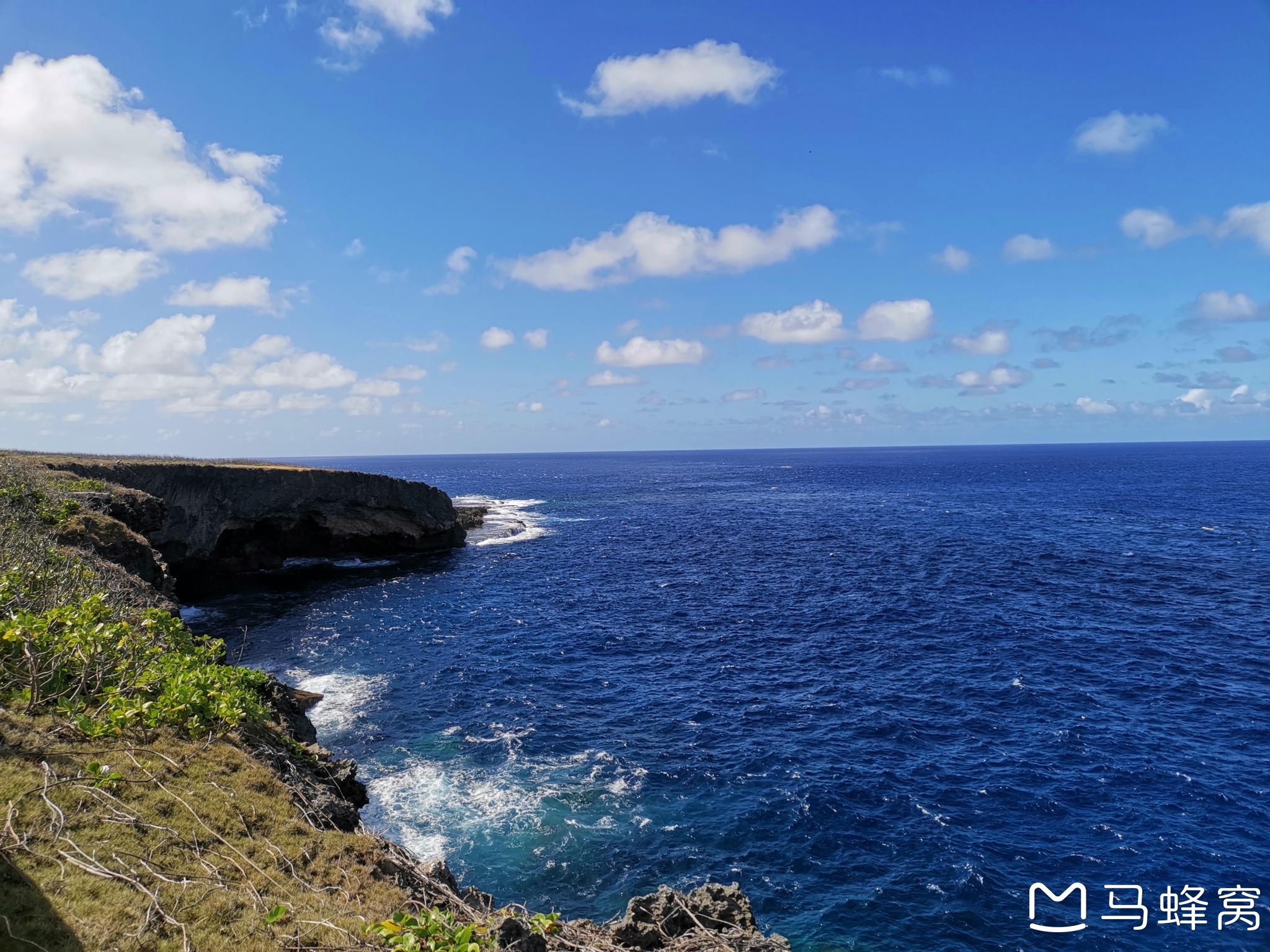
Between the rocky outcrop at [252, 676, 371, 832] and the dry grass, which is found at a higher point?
the dry grass

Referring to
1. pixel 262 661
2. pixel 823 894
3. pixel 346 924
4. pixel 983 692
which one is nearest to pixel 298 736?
pixel 346 924

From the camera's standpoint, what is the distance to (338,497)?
63.5 metres

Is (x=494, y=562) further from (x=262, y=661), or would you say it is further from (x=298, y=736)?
(x=298, y=736)

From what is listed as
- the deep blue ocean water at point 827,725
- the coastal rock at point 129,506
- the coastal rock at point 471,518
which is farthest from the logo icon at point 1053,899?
the coastal rock at point 471,518

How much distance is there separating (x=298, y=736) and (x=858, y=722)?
22.2m

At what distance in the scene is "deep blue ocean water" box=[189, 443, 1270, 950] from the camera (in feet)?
61.7

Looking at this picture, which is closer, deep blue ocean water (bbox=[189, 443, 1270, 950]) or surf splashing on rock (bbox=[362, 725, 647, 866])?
deep blue ocean water (bbox=[189, 443, 1270, 950])

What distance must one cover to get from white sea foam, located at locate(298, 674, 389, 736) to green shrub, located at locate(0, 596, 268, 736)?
14.4 m

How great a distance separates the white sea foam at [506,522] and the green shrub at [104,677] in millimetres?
60100

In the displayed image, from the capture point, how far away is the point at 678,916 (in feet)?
45.7

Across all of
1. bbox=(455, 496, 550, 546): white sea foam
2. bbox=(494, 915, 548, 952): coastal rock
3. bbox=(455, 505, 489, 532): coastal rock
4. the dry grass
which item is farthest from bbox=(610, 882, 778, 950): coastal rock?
bbox=(455, 505, 489, 532): coastal rock

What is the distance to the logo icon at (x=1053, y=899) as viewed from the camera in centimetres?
1702

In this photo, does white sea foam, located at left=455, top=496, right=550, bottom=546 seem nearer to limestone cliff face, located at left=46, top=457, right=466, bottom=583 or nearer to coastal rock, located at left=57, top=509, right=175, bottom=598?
limestone cliff face, located at left=46, top=457, right=466, bottom=583

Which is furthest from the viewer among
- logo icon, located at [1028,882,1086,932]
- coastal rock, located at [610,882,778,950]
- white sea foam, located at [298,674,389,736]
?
white sea foam, located at [298,674,389,736]
